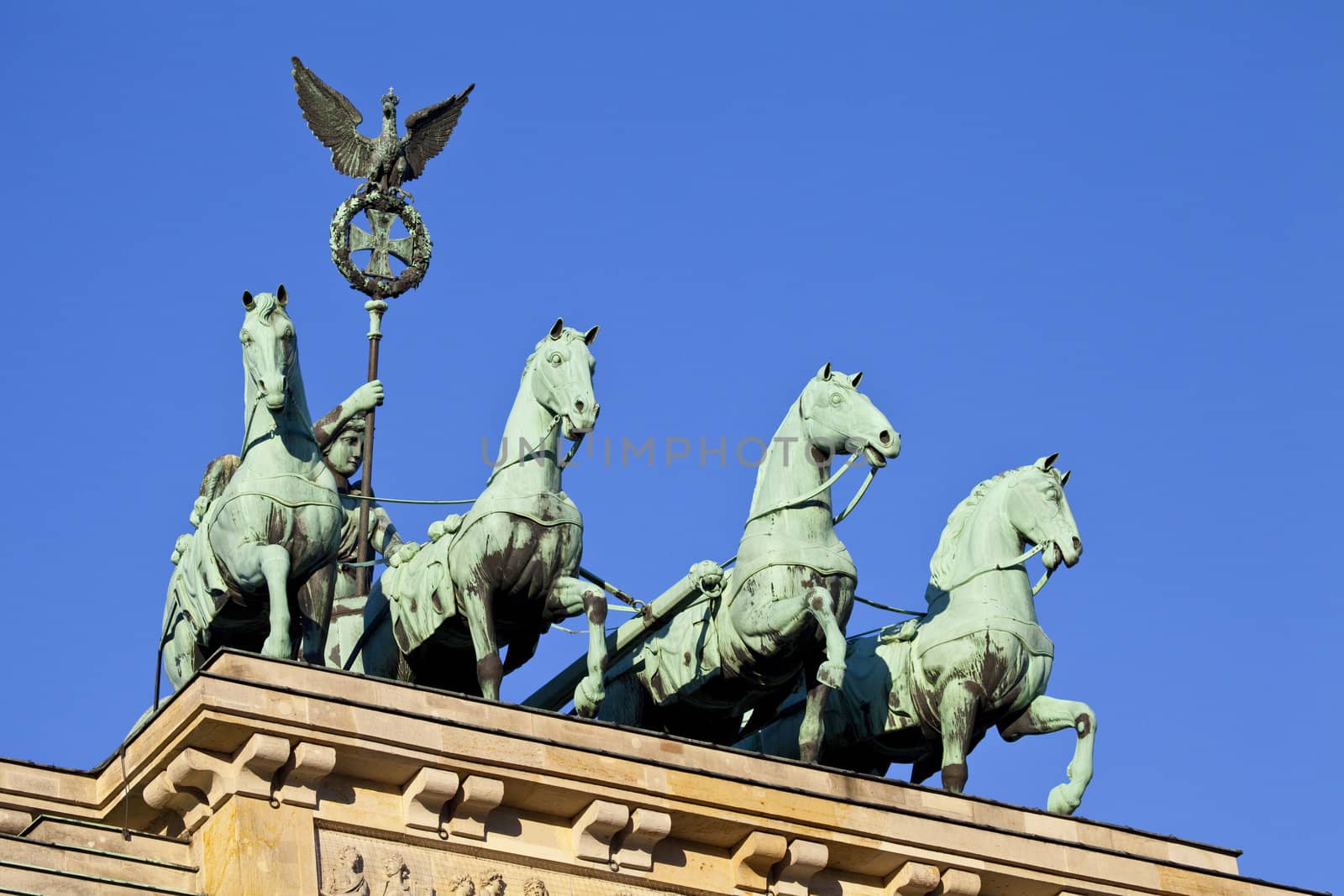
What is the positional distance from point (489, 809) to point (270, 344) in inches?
150

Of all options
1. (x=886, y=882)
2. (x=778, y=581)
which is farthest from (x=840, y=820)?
(x=778, y=581)

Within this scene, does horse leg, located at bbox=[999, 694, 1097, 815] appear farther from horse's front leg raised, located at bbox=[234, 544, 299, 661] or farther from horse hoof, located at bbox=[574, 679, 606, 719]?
horse's front leg raised, located at bbox=[234, 544, 299, 661]

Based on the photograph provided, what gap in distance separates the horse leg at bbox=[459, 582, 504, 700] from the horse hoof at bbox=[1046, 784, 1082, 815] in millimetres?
4197

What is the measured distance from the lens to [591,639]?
2431cm

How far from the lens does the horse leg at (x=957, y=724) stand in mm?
25391

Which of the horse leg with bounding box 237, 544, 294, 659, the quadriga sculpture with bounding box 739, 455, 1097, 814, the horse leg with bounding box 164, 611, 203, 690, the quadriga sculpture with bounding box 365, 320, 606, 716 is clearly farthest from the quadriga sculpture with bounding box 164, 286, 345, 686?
the quadriga sculpture with bounding box 739, 455, 1097, 814

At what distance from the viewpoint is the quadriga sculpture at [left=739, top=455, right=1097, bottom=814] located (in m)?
25.6

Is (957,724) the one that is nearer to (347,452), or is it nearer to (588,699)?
(588,699)

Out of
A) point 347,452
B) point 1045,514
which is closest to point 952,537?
point 1045,514

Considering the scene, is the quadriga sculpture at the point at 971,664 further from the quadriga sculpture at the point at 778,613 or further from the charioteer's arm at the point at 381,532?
the charioteer's arm at the point at 381,532

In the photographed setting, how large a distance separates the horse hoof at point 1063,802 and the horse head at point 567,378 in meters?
4.41

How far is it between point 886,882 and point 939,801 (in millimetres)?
764

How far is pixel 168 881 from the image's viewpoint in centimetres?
2169

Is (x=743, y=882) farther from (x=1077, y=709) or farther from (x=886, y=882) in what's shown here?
(x=1077, y=709)
